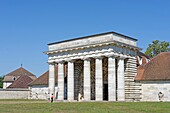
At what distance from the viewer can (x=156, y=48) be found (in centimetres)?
6431

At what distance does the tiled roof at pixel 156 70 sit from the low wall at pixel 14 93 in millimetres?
24129

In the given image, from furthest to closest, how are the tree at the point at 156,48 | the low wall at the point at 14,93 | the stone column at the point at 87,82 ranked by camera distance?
1. the tree at the point at 156,48
2. the low wall at the point at 14,93
3. the stone column at the point at 87,82

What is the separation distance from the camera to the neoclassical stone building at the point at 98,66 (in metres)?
33.3

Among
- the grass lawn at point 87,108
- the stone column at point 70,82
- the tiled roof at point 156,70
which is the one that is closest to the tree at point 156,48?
the tiled roof at point 156,70

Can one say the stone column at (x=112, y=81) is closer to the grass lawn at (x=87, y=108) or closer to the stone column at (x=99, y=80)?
the stone column at (x=99, y=80)

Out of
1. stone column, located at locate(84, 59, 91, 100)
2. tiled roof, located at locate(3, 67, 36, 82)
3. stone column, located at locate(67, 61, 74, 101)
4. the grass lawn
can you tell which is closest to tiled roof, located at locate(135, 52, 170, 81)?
stone column, located at locate(84, 59, 91, 100)

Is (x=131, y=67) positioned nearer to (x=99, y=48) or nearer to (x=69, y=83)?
(x=99, y=48)

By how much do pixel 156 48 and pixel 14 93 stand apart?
32.8 metres

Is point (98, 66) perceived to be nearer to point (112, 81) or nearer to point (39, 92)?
point (112, 81)

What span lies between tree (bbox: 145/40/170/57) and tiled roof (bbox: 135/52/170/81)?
27.0 meters

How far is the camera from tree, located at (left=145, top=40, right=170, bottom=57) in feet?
207

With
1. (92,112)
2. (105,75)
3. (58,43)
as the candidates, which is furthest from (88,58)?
(92,112)

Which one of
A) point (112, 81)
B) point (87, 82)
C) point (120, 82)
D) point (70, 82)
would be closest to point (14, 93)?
point (70, 82)

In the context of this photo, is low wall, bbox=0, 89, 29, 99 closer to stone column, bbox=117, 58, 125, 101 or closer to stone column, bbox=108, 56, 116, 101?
stone column, bbox=108, 56, 116, 101
